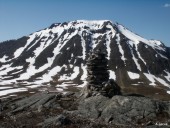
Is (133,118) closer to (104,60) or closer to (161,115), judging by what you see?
(161,115)

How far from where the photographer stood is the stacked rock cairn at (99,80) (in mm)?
47237

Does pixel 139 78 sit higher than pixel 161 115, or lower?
higher

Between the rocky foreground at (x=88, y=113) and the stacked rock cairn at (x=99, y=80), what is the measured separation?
234cm

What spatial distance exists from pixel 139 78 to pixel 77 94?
494 feet

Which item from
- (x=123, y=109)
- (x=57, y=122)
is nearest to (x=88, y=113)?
(x=123, y=109)

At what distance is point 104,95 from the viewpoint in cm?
4641

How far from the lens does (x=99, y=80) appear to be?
50.6m

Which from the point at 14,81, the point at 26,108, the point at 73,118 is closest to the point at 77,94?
the point at 26,108

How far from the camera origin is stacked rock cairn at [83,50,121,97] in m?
47.2

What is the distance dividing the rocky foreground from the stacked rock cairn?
7.69 feet

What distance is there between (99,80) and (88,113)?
40.3 ft

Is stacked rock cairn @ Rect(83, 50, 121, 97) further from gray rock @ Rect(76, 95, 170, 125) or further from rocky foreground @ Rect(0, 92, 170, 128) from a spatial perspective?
gray rock @ Rect(76, 95, 170, 125)

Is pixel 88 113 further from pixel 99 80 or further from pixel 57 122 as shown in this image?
pixel 99 80

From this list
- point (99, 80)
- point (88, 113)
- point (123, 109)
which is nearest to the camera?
point (123, 109)
